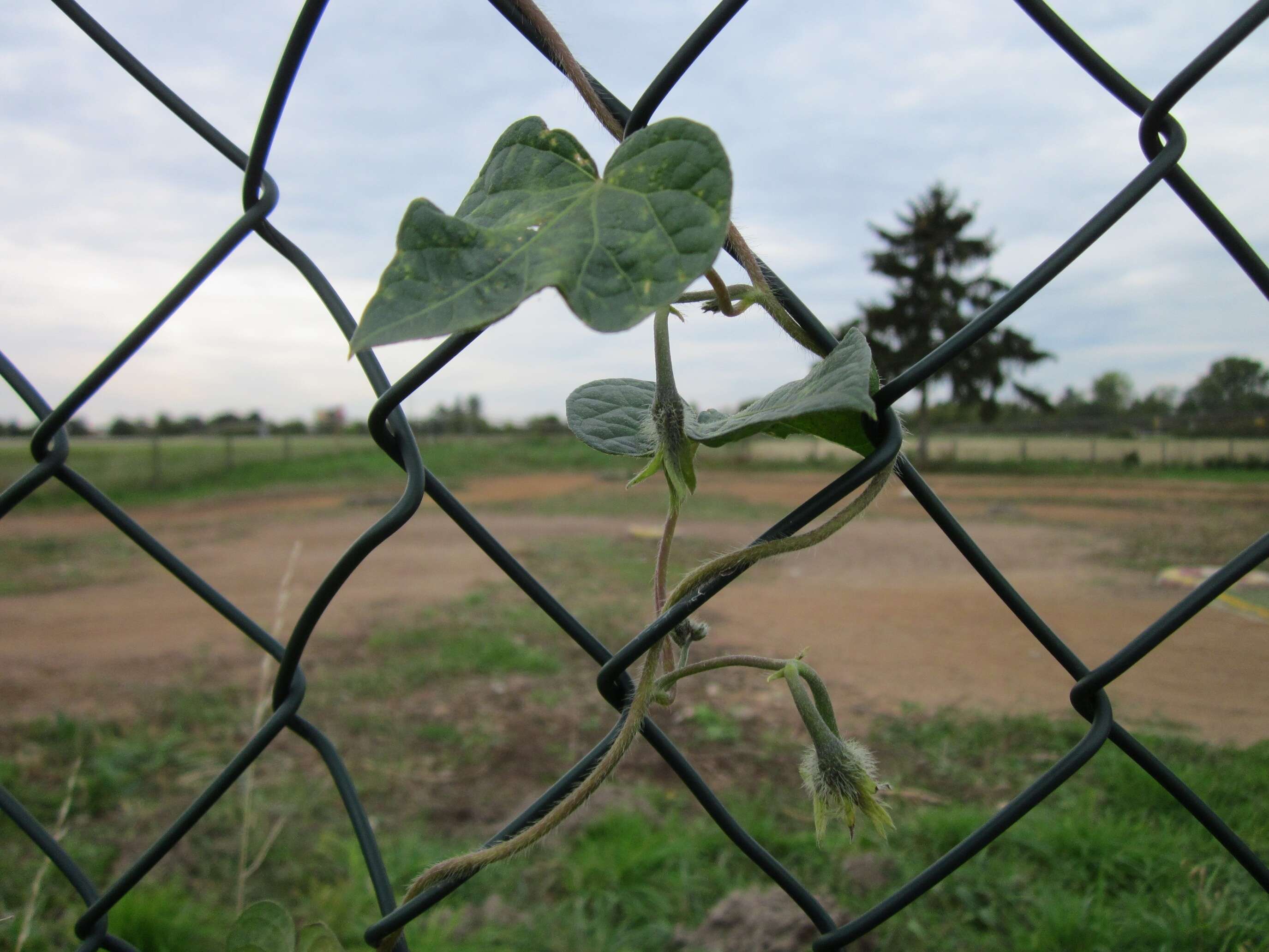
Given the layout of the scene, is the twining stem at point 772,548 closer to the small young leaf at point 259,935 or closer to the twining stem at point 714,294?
the twining stem at point 714,294

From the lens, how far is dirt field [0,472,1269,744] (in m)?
3.47

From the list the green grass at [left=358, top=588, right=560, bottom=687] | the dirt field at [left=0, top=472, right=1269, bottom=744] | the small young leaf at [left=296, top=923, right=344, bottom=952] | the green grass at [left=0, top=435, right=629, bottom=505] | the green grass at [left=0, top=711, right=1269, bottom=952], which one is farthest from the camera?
the green grass at [left=0, top=435, right=629, bottom=505]

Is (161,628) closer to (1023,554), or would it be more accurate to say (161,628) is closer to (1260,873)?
(1260,873)

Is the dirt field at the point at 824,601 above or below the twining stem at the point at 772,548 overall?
below

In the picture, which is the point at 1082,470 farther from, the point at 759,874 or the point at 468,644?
the point at 759,874

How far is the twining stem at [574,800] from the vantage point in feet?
1.29

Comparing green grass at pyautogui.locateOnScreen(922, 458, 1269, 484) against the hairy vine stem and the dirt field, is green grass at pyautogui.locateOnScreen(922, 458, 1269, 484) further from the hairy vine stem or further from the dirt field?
the hairy vine stem

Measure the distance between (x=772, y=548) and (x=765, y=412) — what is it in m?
0.07

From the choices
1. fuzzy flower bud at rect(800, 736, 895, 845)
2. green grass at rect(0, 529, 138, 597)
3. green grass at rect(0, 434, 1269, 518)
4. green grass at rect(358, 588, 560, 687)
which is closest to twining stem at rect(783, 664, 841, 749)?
fuzzy flower bud at rect(800, 736, 895, 845)

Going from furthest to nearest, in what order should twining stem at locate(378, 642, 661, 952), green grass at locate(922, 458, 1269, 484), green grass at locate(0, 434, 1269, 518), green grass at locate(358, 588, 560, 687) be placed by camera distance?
green grass at locate(922, 458, 1269, 484) < green grass at locate(0, 434, 1269, 518) < green grass at locate(358, 588, 560, 687) < twining stem at locate(378, 642, 661, 952)

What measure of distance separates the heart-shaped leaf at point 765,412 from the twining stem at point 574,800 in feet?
0.38

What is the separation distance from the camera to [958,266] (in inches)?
530

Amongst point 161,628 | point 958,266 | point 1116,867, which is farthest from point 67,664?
point 958,266

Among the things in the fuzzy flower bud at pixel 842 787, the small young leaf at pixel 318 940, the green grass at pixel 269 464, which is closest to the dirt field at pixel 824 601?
the fuzzy flower bud at pixel 842 787
